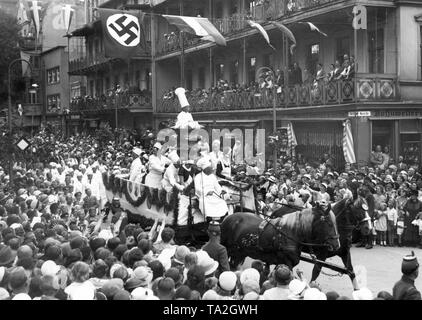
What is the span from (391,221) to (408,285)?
30.6 ft

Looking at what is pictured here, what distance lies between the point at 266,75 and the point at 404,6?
7.00 m

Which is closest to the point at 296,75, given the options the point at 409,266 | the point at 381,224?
the point at 381,224

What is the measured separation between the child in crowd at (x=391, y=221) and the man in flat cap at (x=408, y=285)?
29.2ft

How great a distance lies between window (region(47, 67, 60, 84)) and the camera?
54.5m

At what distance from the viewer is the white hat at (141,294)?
5.86 m

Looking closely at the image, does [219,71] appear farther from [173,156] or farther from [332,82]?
[173,156]

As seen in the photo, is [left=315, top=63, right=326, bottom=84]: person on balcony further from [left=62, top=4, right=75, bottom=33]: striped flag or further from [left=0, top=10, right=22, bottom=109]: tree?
[left=0, top=10, right=22, bottom=109]: tree

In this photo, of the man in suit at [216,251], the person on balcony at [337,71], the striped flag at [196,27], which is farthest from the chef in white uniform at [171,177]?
the person on balcony at [337,71]

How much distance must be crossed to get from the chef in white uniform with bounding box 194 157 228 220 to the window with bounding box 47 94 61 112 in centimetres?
4415

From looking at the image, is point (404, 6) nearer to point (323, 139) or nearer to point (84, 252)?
point (323, 139)

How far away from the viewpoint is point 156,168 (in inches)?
535

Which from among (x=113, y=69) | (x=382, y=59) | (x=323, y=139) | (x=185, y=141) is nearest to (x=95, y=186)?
(x=185, y=141)

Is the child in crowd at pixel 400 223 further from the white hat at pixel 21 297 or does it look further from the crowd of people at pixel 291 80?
the white hat at pixel 21 297

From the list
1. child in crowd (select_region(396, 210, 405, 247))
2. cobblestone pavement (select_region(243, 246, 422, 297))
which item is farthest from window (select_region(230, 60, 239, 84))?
cobblestone pavement (select_region(243, 246, 422, 297))
